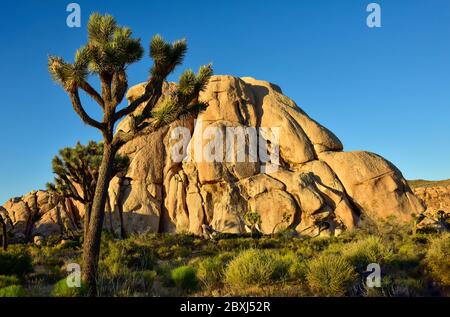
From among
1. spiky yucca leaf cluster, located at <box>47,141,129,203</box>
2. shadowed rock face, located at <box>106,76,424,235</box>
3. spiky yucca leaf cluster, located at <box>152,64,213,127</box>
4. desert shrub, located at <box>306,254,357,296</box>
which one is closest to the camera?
desert shrub, located at <box>306,254,357,296</box>

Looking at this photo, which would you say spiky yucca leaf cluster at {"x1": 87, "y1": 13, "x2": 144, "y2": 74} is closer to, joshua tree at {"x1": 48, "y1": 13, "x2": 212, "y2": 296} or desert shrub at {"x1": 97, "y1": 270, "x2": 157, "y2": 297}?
joshua tree at {"x1": 48, "y1": 13, "x2": 212, "y2": 296}

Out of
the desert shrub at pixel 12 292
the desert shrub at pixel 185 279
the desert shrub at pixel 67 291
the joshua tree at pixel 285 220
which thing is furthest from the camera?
the joshua tree at pixel 285 220

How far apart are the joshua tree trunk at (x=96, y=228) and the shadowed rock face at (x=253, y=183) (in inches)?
818

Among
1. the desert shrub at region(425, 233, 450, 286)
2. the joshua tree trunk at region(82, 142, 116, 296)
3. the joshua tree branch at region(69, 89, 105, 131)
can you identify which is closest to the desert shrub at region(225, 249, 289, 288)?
the joshua tree trunk at region(82, 142, 116, 296)

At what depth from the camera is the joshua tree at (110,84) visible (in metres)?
9.09

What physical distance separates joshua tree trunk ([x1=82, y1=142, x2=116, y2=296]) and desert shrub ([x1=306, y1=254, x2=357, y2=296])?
4.61 metres

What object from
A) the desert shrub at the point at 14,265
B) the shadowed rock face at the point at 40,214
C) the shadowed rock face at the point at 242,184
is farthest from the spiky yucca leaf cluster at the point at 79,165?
the shadowed rock face at the point at 40,214

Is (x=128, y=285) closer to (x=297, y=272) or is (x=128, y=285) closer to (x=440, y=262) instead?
(x=297, y=272)

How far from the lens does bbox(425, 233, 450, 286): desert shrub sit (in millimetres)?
8773

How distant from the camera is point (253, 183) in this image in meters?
31.2

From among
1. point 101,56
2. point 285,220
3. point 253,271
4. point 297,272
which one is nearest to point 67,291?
point 253,271

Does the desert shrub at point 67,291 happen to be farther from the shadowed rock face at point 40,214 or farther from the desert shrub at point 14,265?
the shadowed rock face at point 40,214

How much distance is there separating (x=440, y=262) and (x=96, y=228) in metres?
8.26
